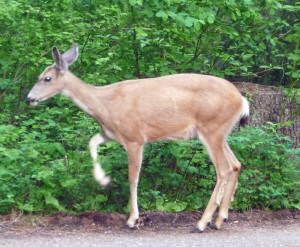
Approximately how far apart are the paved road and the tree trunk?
10.1ft

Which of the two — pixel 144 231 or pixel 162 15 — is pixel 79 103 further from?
pixel 144 231

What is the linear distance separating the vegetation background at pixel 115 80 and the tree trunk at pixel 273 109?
9.2 inches

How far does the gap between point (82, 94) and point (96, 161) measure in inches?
34.5

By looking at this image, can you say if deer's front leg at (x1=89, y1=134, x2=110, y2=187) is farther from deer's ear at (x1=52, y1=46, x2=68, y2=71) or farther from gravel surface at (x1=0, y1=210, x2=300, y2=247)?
deer's ear at (x1=52, y1=46, x2=68, y2=71)

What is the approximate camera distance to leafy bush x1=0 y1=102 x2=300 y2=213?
34.5 ft

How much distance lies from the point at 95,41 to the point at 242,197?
11.1 ft

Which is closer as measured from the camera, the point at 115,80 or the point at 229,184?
the point at 229,184

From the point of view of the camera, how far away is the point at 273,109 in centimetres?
1334

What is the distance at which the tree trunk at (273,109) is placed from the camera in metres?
13.2

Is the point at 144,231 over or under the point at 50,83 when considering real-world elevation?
under

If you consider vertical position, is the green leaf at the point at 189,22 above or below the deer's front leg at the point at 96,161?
above

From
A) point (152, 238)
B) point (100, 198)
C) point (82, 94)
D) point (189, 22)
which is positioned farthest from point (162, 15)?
point (152, 238)

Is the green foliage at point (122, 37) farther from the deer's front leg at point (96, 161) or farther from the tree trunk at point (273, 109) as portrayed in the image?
the deer's front leg at point (96, 161)

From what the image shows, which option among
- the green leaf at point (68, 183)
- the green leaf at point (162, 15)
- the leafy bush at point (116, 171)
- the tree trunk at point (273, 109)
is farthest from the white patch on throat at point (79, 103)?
the tree trunk at point (273, 109)
